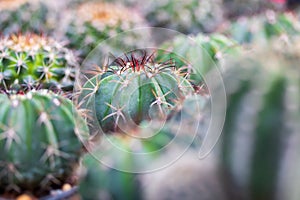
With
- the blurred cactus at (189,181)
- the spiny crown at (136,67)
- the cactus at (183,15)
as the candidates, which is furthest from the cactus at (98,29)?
the blurred cactus at (189,181)

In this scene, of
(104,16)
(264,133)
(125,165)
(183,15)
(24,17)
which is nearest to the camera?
(264,133)

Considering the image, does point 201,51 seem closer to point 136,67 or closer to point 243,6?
point 136,67

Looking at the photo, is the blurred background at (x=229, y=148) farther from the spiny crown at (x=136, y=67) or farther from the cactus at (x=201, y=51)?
the cactus at (x=201, y=51)

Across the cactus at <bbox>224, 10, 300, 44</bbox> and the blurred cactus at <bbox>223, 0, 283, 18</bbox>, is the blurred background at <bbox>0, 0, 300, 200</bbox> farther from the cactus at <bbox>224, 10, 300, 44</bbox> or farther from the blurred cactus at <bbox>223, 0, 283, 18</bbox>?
the blurred cactus at <bbox>223, 0, 283, 18</bbox>

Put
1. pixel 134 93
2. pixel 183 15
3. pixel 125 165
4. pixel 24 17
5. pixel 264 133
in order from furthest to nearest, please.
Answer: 1. pixel 183 15
2. pixel 24 17
3. pixel 134 93
4. pixel 125 165
5. pixel 264 133

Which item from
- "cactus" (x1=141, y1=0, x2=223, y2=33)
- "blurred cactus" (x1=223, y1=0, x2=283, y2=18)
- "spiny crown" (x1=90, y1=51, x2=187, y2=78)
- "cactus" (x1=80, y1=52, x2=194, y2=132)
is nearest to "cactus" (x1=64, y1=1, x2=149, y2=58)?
"cactus" (x1=141, y1=0, x2=223, y2=33)

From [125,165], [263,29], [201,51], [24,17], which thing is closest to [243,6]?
[24,17]
